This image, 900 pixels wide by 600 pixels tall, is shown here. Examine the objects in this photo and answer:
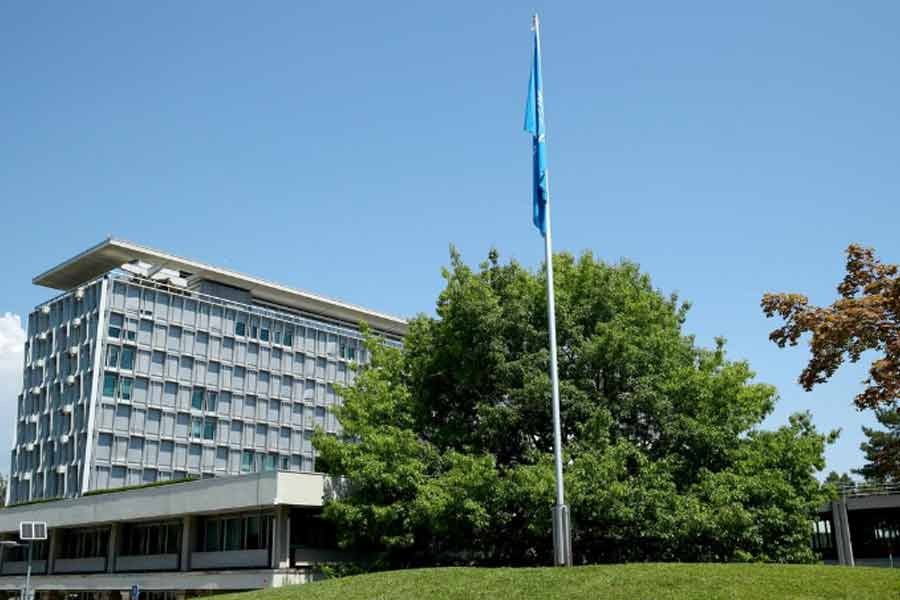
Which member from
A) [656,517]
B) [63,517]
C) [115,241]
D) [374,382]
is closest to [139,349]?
[115,241]

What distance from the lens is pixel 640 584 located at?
783 inches

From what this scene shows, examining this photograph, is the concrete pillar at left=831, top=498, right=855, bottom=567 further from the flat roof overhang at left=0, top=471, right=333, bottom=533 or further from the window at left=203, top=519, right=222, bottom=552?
the window at left=203, top=519, right=222, bottom=552

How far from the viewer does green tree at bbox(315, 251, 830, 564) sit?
28.3 m

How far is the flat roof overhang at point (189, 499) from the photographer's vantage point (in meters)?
33.8

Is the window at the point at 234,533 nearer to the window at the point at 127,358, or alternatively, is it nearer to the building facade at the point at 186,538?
the building facade at the point at 186,538

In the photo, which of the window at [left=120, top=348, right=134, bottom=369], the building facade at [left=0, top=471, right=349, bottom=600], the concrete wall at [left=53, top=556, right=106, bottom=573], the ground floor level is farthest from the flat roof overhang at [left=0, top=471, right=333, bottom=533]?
the window at [left=120, top=348, right=134, bottom=369]

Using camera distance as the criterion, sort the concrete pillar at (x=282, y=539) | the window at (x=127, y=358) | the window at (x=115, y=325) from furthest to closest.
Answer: the window at (x=127, y=358), the window at (x=115, y=325), the concrete pillar at (x=282, y=539)

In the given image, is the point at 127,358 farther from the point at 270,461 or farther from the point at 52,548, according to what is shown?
the point at 52,548

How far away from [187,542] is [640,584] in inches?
999

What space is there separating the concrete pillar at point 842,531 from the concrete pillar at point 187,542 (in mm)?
31037

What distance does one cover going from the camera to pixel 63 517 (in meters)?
46.3

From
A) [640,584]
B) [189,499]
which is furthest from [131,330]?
[640,584]

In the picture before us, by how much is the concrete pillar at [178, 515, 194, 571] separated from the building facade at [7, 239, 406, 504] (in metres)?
34.7

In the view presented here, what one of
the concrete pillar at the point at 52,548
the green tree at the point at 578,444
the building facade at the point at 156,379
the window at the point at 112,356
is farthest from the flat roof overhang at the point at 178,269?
the green tree at the point at 578,444
